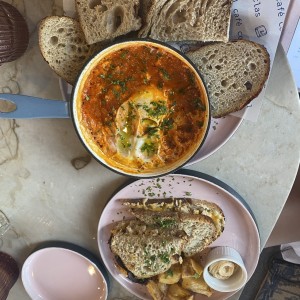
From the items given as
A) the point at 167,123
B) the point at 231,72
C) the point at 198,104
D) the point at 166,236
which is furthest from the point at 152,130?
the point at 166,236

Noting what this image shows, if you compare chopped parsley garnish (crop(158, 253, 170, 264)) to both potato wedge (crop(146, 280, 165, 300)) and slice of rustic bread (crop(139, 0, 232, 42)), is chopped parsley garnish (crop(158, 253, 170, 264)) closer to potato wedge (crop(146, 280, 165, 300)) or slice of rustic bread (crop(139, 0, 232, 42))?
potato wedge (crop(146, 280, 165, 300))

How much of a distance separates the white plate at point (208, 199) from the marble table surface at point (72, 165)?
0.05m

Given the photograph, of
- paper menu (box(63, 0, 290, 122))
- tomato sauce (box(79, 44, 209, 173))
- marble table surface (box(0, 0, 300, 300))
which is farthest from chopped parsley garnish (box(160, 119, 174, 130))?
paper menu (box(63, 0, 290, 122))

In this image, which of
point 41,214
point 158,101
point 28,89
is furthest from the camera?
point 41,214

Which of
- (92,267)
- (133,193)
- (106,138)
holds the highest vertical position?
(106,138)

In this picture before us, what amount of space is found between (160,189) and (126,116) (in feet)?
1.15

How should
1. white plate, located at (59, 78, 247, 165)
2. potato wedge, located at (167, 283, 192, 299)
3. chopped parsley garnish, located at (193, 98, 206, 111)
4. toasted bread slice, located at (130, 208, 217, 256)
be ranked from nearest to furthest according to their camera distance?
chopped parsley garnish, located at (193, 98, 206, 111) → white plate, located at (59, 78, 247, 165) → toasted bread slice, located at (130, 208, 217, 256) → potato wedge, located at (167, 283, 192, 299)

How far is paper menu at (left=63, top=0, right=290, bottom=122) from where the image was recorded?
162 cm

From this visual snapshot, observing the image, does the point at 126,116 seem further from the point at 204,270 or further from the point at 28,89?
the point at 204,270

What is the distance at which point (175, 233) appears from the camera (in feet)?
6.07

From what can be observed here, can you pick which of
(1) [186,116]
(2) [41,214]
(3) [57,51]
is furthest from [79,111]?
(2) [41,214]

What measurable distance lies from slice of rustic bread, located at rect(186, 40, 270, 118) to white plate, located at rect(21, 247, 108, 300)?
0.82 m

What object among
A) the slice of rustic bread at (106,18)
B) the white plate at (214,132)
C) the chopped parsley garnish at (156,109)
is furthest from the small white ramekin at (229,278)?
the slice of rustic bread at (106,18)

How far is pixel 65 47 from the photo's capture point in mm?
1682
